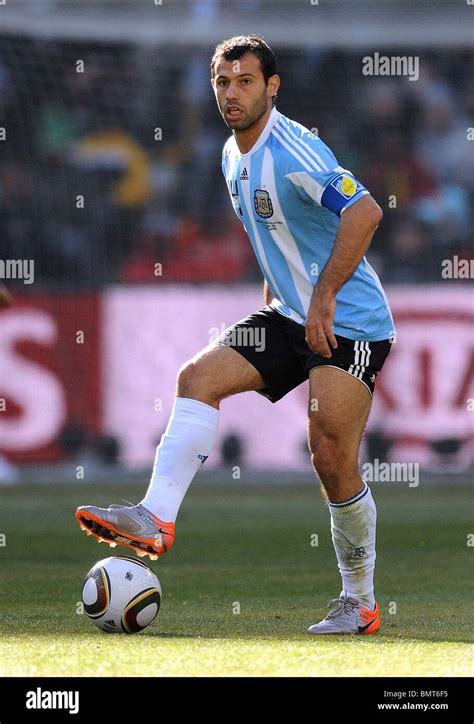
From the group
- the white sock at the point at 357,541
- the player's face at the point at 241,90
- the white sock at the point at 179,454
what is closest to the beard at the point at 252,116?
the player's face at the point at 241,90

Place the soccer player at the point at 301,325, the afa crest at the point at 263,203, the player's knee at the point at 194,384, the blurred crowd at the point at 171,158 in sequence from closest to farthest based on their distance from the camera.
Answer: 1. the soccer player at the point at 301,325
2. the player's knee at the point at 194,384
3. the afa crest at the point at 263,203
4. the blurred crowd at the point at 171,158

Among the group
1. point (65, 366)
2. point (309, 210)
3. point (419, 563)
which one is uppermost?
point (309, 210)

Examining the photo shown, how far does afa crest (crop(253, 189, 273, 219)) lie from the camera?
526cm

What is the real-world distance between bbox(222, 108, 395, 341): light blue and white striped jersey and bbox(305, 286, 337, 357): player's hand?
10.9 inches

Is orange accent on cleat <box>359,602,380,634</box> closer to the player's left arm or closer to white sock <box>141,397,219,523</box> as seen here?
white sock <box>141,397,219,523</box>

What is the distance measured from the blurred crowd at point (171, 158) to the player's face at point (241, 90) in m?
7.60

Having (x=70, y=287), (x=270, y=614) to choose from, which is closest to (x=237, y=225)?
(x=70, y=287)

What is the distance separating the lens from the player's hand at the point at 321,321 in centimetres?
501

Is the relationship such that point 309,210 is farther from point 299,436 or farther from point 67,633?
point 299,436

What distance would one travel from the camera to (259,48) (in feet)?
17.2

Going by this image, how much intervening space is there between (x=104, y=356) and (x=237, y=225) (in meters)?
2.18

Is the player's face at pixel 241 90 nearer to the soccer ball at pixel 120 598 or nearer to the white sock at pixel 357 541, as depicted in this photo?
the white sock at pixel 357 541

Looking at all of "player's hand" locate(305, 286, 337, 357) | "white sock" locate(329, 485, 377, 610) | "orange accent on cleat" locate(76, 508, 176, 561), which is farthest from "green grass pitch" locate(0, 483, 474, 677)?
"player's hand" locate(305, 286, 337, 357)

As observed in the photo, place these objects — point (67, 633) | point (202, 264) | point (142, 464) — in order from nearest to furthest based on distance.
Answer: point (67, 633) → point (142, 464) → point (202, 264)
